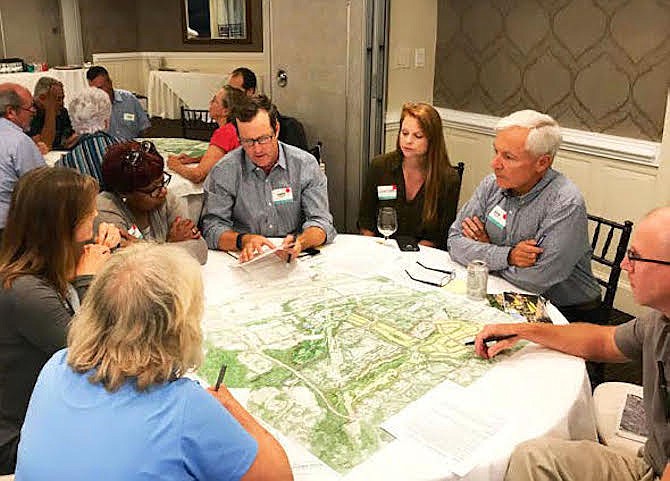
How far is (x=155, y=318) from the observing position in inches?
43.8

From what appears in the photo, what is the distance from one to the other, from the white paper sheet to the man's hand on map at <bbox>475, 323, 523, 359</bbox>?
7.4 inches

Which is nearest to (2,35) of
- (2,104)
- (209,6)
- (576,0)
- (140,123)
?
(209,6)

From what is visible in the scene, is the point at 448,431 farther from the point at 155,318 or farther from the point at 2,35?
the point at 2,35

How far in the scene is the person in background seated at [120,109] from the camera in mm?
5660

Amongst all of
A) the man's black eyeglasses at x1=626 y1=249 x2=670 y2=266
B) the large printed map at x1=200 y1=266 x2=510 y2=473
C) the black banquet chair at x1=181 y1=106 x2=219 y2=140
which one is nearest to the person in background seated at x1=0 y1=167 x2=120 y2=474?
the large printed map at x1=200 y1=266 x2=510 y2=473

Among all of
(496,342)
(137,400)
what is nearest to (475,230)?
(496,342)

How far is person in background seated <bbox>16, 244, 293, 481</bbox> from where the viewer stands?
104 cm

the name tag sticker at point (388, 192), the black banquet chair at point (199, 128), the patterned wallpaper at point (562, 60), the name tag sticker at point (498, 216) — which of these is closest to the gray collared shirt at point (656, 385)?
the name tag sticker at point (498, 216)

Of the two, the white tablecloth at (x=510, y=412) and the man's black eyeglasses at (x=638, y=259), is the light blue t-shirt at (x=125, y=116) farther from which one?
the man's black eyeglasses at (x=638, y=259)

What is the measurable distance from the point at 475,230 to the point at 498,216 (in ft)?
0.33

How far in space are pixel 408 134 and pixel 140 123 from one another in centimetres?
362

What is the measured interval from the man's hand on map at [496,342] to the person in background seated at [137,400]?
71 centimetres

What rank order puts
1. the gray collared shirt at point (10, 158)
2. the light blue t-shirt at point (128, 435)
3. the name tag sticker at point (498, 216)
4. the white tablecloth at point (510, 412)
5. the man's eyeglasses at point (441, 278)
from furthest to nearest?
the gray collared shirt at point (10, 158) → the name tag sticker at point (498, 216) → the man's eyeglasses at point (441, 278) → the white tablecloth at point (510, 412) → the light blue t-shirt at point (128, 435)

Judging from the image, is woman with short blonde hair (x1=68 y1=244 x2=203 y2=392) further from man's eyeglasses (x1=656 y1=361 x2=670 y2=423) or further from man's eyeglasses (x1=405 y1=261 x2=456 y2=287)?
man's eyeglasses (x1=405 y1=261 x2=456 y2=287)
